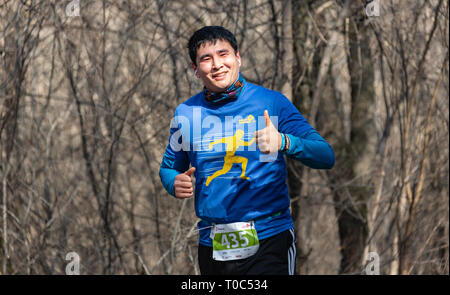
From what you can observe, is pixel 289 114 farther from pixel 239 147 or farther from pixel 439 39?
pixel 439 39

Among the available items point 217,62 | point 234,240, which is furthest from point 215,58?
point 234,240

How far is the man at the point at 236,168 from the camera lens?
247 cm

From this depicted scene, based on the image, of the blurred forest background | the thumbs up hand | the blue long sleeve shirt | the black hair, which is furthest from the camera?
the blurred forest background

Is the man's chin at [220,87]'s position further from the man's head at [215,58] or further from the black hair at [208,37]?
the black hair at [208,37]

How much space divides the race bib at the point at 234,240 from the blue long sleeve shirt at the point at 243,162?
0.10 ft

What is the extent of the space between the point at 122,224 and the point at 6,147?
3.83ft

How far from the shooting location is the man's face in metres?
2.55

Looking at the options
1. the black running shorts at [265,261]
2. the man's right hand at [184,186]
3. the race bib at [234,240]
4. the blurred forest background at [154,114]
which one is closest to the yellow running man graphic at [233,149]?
the man's right hand at [184,186]

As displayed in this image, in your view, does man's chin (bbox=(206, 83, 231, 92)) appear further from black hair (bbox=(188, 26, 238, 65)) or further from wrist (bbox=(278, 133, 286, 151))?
wrist (bbox=(278, 133, 286, 151))

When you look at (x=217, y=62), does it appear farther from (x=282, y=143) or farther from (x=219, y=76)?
(x=282, y=143)

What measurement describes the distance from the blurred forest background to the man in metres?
1.89

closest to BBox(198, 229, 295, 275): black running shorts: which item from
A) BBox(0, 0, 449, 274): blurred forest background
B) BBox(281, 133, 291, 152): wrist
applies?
BBox(281, 133, 291, 152): wrist

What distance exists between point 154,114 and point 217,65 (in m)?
2.13

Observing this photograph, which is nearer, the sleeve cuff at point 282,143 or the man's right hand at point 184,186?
the sleeve cuff at point 282,143
